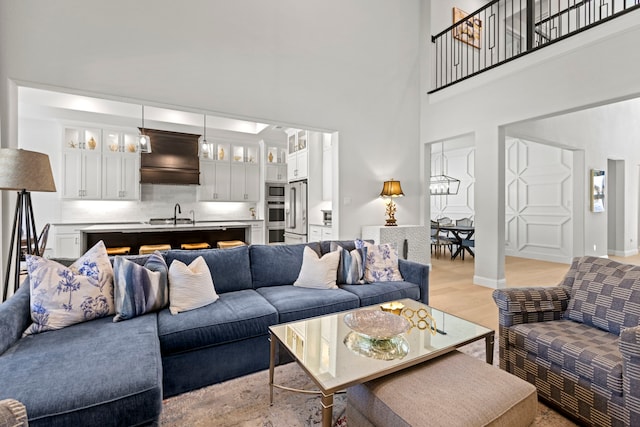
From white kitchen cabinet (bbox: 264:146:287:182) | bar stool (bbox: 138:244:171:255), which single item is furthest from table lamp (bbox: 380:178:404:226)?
bar stool (bbox: 138:244:171:255)

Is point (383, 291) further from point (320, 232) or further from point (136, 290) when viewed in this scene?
point (320, 232)

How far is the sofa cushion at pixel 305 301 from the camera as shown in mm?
2246

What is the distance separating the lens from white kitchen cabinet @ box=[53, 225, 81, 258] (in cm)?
532

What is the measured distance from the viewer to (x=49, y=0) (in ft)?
9.84

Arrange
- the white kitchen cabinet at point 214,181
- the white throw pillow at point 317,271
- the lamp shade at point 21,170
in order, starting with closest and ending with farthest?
the lamp shade at point 21,170, the white throw pillow at point 317,271, the white kitchen cabinet at point 214,181

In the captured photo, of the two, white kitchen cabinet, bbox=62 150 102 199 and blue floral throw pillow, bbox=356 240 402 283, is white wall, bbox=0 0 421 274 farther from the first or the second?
white kitchen cabinet, bbox=62 150 102 199

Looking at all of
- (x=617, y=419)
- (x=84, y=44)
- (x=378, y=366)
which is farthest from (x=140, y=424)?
(x=84, y=44)

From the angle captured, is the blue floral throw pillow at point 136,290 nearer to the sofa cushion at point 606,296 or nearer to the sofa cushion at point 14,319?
the sofa cushion at point 14,319

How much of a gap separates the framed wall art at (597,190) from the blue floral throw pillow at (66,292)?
27.3ft

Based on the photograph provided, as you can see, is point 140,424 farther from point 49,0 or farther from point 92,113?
point 92,113

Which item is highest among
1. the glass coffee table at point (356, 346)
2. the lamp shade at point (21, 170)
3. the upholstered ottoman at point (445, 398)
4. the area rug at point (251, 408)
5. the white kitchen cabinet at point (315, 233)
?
the lamp shade at point (21, 170)

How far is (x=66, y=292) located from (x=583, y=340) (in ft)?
9.95

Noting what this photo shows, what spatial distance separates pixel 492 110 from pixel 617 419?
4.13 metres

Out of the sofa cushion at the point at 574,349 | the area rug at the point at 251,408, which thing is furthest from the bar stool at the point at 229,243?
the sofa cushion at the point at 574,349
